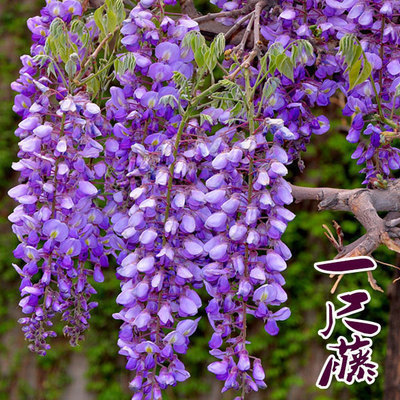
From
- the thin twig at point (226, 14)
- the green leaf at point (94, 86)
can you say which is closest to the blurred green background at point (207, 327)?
the thin twig at point (226, 14)

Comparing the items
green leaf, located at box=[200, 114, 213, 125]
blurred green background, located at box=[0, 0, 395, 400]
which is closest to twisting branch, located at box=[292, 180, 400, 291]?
green leaf, located at box=[200, 114, 213, 125]

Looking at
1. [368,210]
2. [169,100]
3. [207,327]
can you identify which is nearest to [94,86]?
[169,100]

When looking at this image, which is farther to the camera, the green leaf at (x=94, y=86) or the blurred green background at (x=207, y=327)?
the blurred green background at (x=207, y=327)

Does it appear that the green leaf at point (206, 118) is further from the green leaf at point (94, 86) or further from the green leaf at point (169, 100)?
the green leaf at point (94, 86)

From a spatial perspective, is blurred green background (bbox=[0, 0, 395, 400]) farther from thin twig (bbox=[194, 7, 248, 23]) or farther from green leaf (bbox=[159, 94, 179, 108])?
green leaf (bbox=[159, 94, 179, 108])

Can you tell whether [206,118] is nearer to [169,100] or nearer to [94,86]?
[169,100]

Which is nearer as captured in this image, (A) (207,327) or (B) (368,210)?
(B) (368,210)

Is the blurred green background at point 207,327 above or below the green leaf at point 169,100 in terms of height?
below

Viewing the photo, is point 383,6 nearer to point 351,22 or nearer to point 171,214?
point 351,22

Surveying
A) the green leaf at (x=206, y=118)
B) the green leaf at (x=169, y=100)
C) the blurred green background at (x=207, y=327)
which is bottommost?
the blurred green background at (x=207, y=327)
